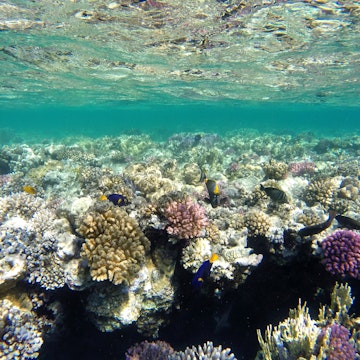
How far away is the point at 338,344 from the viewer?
415 cm

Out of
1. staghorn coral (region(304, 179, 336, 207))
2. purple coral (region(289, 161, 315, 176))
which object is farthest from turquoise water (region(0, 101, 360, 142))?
staghorn coral (region(304, 179, 336, 207))

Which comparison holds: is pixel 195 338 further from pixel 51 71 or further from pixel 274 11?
pixel 51 71

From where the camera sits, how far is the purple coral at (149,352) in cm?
510

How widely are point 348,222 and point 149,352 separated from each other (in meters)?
5.25

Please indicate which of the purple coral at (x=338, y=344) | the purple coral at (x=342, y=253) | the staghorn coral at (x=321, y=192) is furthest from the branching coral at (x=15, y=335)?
the staghorn coral at (x=321, y=192)

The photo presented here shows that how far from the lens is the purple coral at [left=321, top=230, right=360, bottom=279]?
16.6ft

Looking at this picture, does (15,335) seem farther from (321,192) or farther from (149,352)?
(321,192)

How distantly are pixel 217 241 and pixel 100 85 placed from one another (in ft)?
94.6

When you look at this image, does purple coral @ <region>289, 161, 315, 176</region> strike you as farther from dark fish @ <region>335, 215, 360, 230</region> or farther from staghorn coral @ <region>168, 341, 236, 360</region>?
staghorn coral @ <region>168, 341, 236, 360</region>

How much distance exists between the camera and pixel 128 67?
70.5ft

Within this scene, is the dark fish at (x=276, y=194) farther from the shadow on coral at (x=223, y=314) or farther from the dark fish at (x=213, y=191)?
the shadow on coral at (x=223, y=314)

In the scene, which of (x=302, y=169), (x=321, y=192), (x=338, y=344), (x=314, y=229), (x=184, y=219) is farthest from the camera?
(x=302, y=169)

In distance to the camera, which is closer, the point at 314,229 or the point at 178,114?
the point at 314,229

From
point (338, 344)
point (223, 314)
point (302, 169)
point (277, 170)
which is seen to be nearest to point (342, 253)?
point (338, 344)
